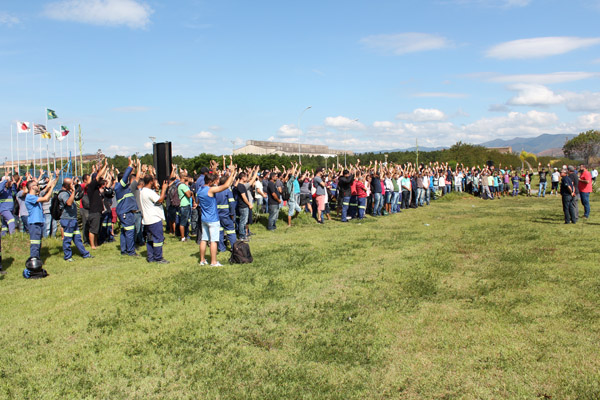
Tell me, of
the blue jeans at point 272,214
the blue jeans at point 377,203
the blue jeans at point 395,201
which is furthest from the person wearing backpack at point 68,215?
the blue jeans at point 395,201

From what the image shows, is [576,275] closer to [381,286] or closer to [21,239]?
[381,286]

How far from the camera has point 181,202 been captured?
495 inches

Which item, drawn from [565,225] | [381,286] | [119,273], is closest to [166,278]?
[119,273]

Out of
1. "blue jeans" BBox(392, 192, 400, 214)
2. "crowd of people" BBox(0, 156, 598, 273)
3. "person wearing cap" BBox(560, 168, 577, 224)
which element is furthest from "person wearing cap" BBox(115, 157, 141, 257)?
"person wearing cap" BBox(560, 168, 577, 224)

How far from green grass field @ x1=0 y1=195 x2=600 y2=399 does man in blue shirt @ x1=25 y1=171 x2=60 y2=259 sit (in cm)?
71

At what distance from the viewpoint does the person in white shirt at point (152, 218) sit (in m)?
9.33

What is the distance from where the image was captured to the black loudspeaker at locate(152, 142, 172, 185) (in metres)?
12.7

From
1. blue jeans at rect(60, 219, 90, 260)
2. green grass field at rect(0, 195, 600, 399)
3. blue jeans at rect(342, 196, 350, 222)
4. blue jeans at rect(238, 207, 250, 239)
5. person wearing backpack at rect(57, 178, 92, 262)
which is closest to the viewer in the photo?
green grass field at rect(0, 195, 600, 399)

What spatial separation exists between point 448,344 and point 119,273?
6382 millimetres

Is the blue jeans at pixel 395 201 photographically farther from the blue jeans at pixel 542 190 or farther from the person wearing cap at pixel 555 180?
the blue jeans at pixel 542 190

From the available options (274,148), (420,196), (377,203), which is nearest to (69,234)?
(377,203)

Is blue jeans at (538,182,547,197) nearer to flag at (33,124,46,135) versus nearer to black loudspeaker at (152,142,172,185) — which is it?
black loudspeaker at (152,142,172,185)

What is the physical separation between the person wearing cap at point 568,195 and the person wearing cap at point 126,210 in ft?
43.2

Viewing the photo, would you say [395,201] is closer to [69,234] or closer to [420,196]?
[420,196]
